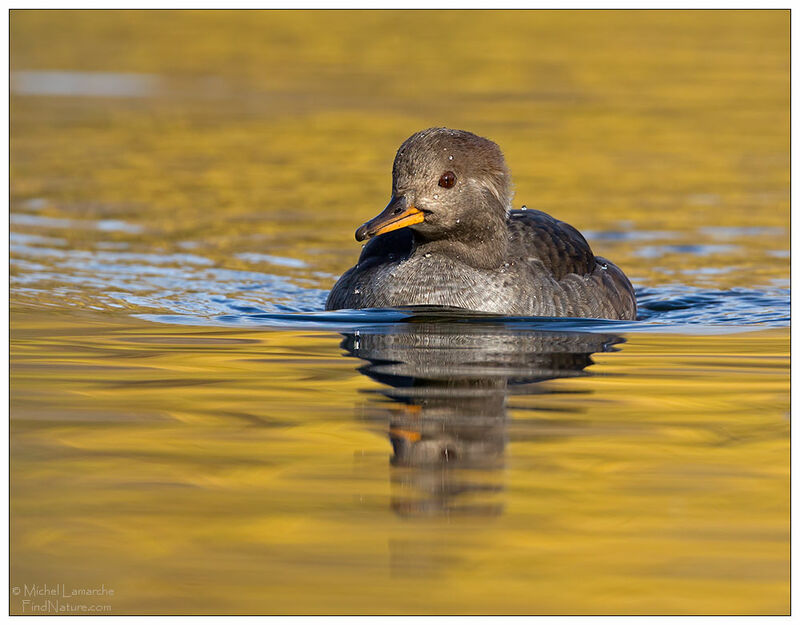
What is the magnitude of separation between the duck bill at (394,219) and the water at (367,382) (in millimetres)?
709

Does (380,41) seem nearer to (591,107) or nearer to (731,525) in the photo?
(591,107)

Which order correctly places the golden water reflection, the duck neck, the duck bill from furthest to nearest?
1. the duck neck
2. the duck bill
3. the golden water reflection

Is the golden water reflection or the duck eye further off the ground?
the duck eye

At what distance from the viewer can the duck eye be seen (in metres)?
Answer: 10.6

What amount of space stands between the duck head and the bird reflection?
797 millimetres

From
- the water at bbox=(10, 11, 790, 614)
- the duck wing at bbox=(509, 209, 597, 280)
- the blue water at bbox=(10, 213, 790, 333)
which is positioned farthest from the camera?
the duck wing at bbox=(509, 209, 597, 280)

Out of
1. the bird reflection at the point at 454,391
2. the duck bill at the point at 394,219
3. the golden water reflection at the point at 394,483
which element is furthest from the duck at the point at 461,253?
the golden water reflection at the point at 394,483

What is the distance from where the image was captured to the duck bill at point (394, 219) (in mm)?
10105

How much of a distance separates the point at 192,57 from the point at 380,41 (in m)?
4.30

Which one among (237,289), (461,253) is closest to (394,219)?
(461,253)

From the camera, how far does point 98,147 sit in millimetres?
19594

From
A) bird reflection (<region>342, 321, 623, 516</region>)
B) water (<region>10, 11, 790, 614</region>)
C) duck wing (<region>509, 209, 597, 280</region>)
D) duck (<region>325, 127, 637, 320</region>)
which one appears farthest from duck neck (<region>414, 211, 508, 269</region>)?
bird reflection (<region>342, 321, 623, 516</region>)

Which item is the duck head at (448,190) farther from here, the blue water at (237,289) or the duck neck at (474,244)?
the blue water at (237,289)

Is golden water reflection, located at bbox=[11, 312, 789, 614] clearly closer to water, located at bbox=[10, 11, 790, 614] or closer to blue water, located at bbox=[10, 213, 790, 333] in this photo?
water, located at bbox=[10, 11, 790, 614]
